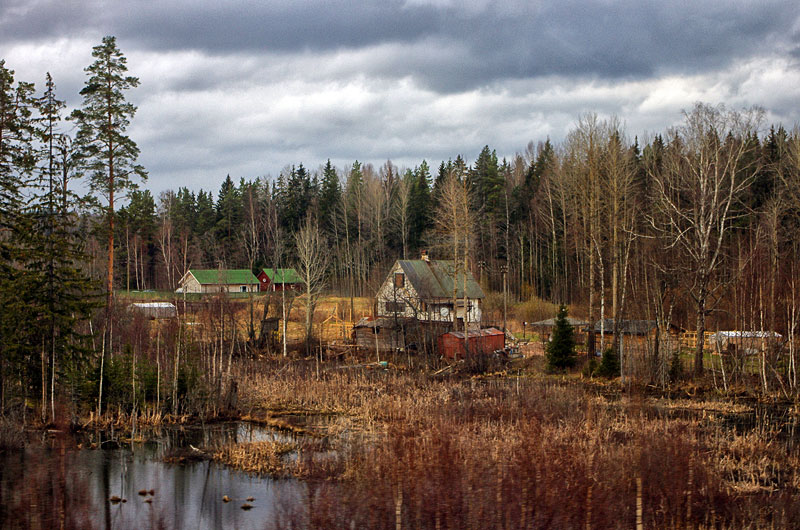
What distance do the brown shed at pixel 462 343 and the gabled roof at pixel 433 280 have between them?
11.9 m

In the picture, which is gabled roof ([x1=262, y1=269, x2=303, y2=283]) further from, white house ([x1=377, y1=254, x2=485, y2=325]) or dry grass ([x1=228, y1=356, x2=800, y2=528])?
dry grass ([x1=228, y1=356, x2=800, y2=528])

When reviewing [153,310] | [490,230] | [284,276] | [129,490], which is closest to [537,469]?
[129,490]

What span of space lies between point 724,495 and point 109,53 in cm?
3175

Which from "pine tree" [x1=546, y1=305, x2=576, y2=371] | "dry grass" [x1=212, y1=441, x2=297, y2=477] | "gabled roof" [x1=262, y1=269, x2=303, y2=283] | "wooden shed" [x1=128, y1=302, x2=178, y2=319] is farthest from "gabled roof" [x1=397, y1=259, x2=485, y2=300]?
"dry grass" [x1=212, y1=441, x2=297, y2=477]

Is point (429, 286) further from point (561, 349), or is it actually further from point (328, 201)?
point (328, 201)

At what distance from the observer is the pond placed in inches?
437

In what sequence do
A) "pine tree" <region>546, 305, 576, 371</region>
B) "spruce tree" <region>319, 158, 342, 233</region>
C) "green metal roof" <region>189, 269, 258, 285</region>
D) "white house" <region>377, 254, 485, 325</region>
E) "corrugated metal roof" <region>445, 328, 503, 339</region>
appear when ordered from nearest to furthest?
"pine tree" <region>546, 305, 576, 371</region> → "corrugated metal roof" <region>445, 328, 503, 339</region> → "white house" <region>377, 254, 485, 325</region> → "green metal roof" <region>189, 269, 258, 285</region> → "spruce tree" <region>319, 158, 342, 233</region>

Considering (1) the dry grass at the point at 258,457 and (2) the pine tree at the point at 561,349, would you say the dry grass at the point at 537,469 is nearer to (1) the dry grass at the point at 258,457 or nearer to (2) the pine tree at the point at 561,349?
(1) the dry grass at the point at 258,457

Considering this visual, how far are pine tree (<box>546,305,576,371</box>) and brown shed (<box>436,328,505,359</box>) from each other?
3250 millimetres

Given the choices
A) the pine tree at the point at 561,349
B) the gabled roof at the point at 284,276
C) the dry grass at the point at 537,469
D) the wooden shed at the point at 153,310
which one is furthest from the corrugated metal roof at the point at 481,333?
the wooden shed at the point at 153,310

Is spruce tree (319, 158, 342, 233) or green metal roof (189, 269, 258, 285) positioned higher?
spruce tree (319, 158, 342, 233)

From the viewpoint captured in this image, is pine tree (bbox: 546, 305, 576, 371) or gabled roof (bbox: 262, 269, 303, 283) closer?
pine tree (bbox: 546, 305, 576, 371)

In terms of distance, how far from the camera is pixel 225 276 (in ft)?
229

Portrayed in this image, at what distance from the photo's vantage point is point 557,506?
10039mm
